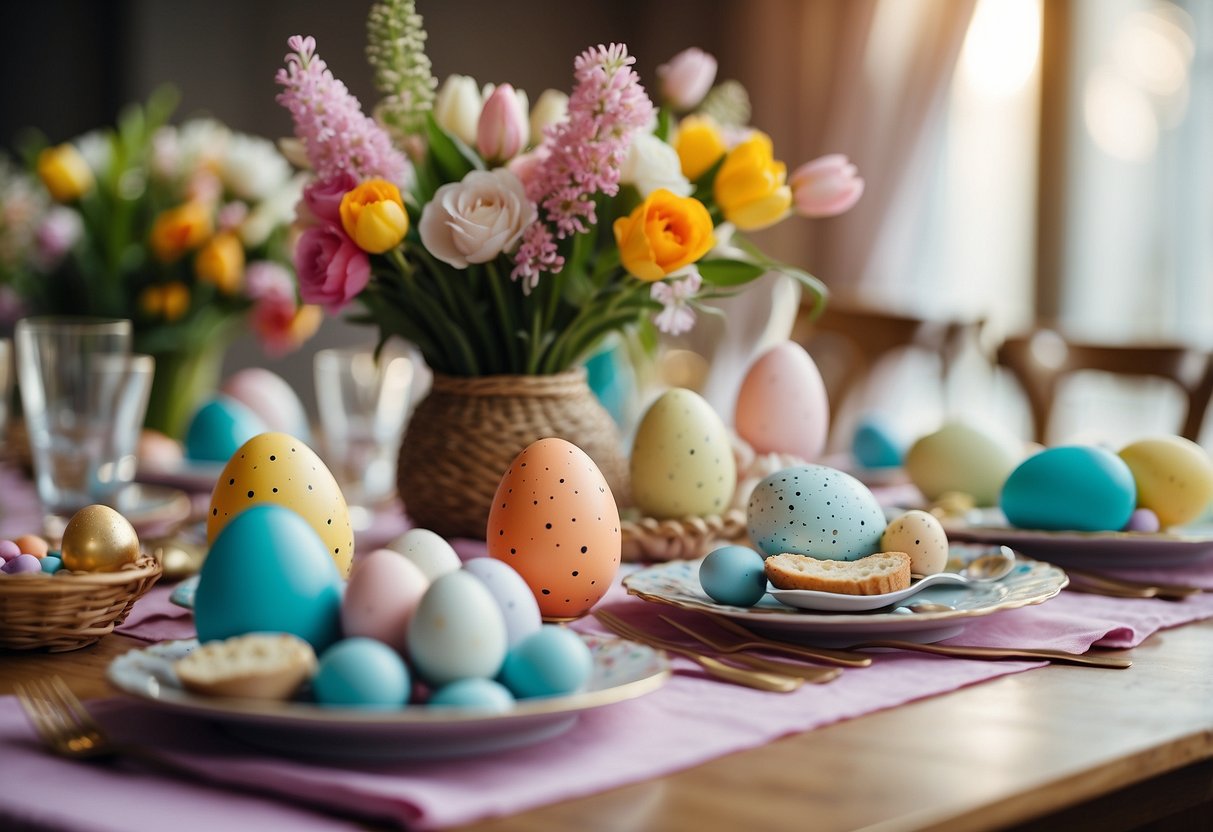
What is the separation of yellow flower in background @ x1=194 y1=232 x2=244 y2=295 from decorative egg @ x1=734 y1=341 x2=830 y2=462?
95 centimetres

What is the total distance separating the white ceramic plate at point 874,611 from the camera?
0.86 metres

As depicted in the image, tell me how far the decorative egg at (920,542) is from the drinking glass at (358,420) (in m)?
0.69

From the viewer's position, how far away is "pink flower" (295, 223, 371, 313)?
112 cm

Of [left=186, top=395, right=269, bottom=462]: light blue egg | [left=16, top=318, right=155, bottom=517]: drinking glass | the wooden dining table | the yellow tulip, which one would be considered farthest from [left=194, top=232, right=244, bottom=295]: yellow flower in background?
the wooden dining table

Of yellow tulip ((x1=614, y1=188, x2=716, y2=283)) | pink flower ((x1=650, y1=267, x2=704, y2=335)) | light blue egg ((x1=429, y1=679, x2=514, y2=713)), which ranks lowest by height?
light blue egg ((x1=429, y1=679, x2=514, y2=713))

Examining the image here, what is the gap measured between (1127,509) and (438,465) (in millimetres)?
595

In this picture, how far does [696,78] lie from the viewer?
1365 mm

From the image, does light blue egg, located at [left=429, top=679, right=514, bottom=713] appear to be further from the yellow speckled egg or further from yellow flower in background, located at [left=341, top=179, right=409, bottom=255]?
yellow flower in background, located at [left=341, top=179, right=409, bottom=255]

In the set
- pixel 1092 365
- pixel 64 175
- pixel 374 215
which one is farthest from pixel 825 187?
pixel 64 175

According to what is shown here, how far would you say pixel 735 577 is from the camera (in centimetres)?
90

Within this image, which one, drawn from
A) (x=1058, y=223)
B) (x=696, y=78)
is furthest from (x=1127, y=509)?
(x=1058, y=223)

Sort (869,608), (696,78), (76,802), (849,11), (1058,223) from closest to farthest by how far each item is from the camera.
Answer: (76,802)
(869,608)
(696,78)
(1058,223)
(849,11)

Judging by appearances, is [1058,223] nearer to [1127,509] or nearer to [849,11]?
[849,11]

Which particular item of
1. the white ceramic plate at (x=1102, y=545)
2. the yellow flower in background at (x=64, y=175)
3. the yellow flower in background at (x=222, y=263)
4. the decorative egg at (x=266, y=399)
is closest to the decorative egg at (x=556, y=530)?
the white ceramic plate at (x=1102, y=545)
